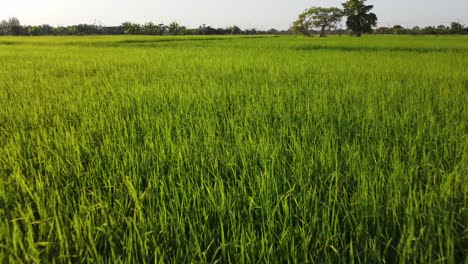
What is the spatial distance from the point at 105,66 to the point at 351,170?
6403 mm

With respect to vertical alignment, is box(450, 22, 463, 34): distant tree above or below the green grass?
above

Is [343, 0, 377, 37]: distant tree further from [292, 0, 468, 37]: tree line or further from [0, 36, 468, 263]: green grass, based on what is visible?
[0, 36, 468, 263]: green grass

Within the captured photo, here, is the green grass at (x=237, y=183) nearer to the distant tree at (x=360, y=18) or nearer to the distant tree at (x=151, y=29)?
the distant tree at (x=360, y=18)

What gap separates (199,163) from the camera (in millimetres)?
1614

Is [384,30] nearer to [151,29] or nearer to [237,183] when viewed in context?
[151,29]

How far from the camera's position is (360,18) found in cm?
4494

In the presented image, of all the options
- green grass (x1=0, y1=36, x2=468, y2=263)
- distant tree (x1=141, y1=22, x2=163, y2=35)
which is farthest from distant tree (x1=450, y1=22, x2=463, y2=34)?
green grass (x1=0, y1=36, x2=468, y2=263)

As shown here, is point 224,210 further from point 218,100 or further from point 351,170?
point 218,100

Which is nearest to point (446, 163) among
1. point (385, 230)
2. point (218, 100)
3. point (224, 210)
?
point (385, 230)

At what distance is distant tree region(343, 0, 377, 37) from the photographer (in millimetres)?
44656

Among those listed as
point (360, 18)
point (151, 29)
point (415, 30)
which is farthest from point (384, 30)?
point (151, 29)

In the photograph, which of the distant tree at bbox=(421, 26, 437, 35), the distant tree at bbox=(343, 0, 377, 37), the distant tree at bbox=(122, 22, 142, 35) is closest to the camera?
the distant tree at bbox=(343, 0, 377, 37)

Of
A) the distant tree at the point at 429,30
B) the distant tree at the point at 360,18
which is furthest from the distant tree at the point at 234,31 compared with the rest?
the distant tree at the point at 429,30

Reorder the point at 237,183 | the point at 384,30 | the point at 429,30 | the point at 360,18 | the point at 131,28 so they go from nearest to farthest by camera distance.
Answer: the point at 237,183 < the point at 360,18 < the point at 429,30 < the point at 131,28 < the point at 384,30
